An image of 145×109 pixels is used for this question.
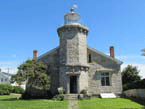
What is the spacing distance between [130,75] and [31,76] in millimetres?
19084

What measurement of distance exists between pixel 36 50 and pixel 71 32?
8.13 m

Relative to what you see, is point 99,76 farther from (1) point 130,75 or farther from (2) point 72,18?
(1) point 130,75

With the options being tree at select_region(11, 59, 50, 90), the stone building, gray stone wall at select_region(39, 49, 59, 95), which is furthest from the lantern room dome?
tree at select_region(11, 59, 50, 90)

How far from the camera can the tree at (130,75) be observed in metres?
28.7

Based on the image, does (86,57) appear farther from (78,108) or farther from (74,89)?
(78,108)

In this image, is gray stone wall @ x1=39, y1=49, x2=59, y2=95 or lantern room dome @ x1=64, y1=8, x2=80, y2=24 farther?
lantern room dome @ x1=64, y1=8, x2=80, y2=24

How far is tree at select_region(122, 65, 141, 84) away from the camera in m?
28.7

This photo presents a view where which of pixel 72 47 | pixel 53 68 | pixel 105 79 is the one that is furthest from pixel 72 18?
pixel 105 79

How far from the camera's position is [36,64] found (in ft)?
59.3

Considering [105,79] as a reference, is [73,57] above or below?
above

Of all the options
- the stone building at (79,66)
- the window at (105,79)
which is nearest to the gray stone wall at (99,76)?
the stone building at (79,66)

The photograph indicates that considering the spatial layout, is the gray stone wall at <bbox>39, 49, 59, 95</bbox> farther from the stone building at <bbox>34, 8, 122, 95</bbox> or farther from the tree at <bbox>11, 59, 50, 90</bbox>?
the tree at <bbox>11, 59, 50, 90</bbox>

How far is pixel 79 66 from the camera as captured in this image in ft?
60.6

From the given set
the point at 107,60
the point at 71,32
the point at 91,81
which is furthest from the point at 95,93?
the point at 71,32
